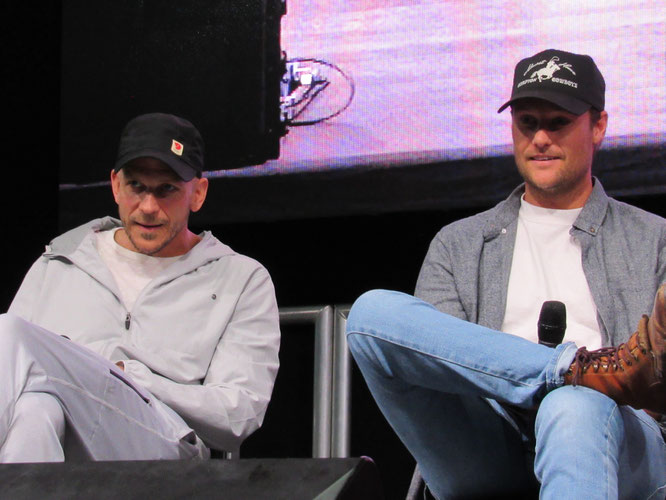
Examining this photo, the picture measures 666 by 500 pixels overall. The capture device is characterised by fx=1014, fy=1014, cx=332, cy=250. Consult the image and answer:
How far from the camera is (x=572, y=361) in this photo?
1487 mm

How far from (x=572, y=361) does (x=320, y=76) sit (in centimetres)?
171

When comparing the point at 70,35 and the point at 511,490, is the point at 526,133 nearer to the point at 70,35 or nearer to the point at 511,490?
Answer: the point at 511,490

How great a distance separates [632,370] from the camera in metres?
1.45

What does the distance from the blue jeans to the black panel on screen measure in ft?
4.98

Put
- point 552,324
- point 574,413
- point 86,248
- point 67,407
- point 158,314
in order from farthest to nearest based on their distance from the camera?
point 86,248 → point 158,314 → point 67,407 → point 552,324 → point 574,413

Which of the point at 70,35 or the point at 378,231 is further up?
the point at 70,35

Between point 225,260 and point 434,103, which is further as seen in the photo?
point 434,103


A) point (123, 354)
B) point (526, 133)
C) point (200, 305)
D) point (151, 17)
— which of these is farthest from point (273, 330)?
point (151, 17)

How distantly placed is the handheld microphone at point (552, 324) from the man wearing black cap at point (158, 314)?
2.54 feet

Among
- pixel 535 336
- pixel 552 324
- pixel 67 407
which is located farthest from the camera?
pixel 535 336

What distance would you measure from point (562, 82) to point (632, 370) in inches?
36.8

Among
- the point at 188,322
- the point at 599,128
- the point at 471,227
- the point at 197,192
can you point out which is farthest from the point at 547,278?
the point at 197,192

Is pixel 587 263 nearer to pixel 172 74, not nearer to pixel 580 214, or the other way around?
pixel 580 214

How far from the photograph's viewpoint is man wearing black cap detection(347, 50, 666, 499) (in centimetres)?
144
